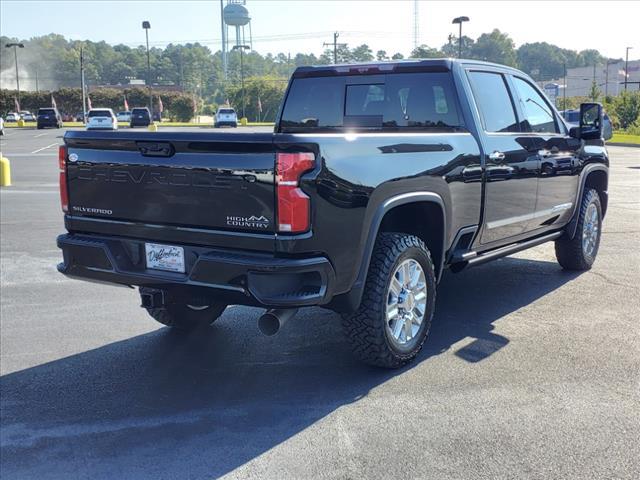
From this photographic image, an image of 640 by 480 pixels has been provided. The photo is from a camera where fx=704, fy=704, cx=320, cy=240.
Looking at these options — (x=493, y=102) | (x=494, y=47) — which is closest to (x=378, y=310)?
(x=493, y=102)

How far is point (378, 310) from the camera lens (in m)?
4.35

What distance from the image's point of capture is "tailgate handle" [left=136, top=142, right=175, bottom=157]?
408cm

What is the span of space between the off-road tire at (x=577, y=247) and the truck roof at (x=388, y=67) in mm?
1843

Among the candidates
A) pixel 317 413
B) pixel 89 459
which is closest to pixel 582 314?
pixel 317 413

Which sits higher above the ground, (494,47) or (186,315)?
(494,47)

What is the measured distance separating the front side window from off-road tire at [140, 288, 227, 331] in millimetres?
3177

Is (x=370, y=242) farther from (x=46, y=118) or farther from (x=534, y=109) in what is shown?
(x=46, y=118)

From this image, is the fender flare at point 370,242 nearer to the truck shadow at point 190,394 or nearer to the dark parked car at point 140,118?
the truck shadow at point 190,394

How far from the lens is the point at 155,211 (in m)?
4.18

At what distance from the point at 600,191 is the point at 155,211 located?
5.43m

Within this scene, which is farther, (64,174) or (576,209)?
(576,209)

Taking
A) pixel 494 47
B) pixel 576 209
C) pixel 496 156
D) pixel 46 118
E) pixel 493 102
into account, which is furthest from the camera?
pixel 494 47

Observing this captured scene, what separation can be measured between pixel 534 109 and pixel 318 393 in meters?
3.58

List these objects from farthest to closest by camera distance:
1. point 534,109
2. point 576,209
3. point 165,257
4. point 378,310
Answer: point 576,209
point 534,109
point 378,310
point 165,257
